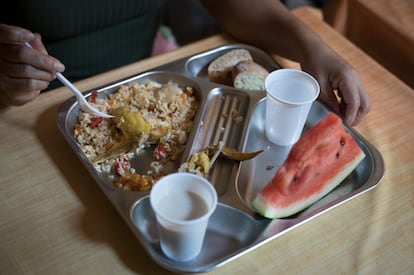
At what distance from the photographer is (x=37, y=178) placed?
0.99 metres

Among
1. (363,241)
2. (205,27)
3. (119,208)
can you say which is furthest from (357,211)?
(205,27)

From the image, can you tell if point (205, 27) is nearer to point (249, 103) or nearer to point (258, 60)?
point (258, 60)

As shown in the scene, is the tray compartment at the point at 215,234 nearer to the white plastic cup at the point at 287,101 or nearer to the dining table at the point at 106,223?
the dining table at the point at 106,223

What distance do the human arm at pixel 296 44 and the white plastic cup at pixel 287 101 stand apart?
0.10m

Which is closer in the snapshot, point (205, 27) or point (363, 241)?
point (363, 241)

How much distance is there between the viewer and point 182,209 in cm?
80

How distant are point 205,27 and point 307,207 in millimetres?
1718

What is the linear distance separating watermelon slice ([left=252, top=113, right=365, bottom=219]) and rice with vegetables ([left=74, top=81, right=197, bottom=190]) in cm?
25

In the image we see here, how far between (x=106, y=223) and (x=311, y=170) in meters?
0.42

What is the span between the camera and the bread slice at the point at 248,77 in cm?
118

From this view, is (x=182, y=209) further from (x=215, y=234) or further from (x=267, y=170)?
(x=267, y=170)

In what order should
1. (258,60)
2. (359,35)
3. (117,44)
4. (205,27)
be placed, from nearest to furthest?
(258,60), (117,44), (359,35), (205,27)

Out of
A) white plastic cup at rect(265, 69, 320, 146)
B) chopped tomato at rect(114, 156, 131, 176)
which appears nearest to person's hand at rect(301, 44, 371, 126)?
white plastic cup at rect(265, 69, 320, 146)

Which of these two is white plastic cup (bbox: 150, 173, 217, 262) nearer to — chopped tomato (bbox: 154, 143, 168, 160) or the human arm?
chopped tomato (bbox: 154, 143, 168, 160)
